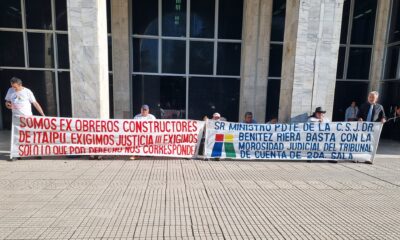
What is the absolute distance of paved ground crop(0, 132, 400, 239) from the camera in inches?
124

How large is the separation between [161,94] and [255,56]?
4.20m

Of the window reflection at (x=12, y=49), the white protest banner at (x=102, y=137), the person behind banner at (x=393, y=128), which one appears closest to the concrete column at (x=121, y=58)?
the window reflection at (x=12, y=49)

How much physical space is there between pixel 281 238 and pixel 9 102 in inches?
269

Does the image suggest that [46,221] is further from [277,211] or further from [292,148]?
[292,148]

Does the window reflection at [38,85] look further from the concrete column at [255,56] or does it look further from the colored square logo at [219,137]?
the concrete column at [255,56]

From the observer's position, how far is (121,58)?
10.0 meters

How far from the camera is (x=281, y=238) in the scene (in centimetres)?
304

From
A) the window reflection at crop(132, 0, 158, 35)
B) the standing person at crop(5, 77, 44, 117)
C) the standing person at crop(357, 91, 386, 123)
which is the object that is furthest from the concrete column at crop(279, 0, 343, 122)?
the standing person at crop(5, 77, 44, 117)

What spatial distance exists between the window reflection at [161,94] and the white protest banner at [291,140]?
4.42m

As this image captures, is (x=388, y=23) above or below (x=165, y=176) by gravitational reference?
above

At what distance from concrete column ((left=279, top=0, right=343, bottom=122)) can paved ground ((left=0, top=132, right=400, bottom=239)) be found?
2314 millimetres

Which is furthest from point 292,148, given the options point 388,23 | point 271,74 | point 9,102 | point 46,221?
point 388,23

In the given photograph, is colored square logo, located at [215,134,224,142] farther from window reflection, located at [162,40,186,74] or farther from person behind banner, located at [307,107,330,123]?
window reflection, located at [162,40,186,74]

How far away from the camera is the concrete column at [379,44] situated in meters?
10.6
